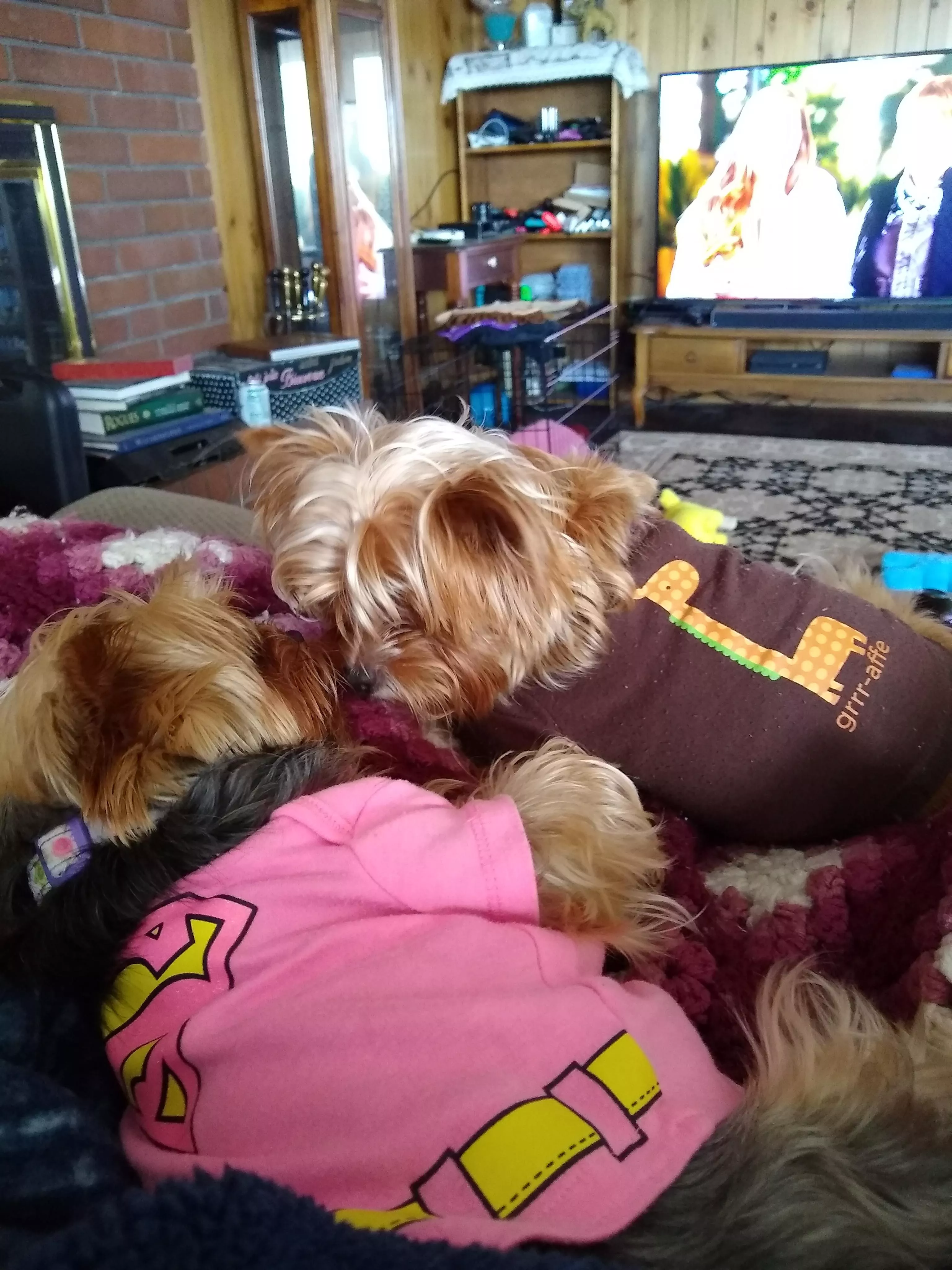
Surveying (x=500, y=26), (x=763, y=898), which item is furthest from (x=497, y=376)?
(x=763, y=898)

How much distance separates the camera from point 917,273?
4.35 metres

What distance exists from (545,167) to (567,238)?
17.0 inches

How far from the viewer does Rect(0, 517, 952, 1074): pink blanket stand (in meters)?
0.90

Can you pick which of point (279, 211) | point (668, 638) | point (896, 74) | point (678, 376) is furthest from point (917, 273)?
point (668, 638)

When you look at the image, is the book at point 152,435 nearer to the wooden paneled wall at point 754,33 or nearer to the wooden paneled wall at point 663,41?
the wooden paneled wall at point 663,41

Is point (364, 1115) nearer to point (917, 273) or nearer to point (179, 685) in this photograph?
point (179, 685)

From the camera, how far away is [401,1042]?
69 cm

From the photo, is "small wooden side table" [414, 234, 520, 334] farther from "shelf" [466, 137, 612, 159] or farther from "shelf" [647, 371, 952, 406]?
"shelf" [647, 371, 952, 406]

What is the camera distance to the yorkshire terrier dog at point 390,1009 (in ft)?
2.08

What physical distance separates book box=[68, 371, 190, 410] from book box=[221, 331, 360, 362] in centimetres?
51

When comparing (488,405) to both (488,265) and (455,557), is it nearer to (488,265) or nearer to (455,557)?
(488,265)

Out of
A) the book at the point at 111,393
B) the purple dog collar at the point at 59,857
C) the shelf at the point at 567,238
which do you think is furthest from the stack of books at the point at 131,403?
the shelf at the point at 567,238

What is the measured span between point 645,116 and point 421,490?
14.1ft

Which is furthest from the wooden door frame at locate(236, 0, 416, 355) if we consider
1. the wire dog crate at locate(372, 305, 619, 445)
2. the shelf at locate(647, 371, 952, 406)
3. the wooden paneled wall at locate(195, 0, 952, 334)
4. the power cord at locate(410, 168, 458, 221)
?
the shelf at locate(647, 371, 952, 406)
